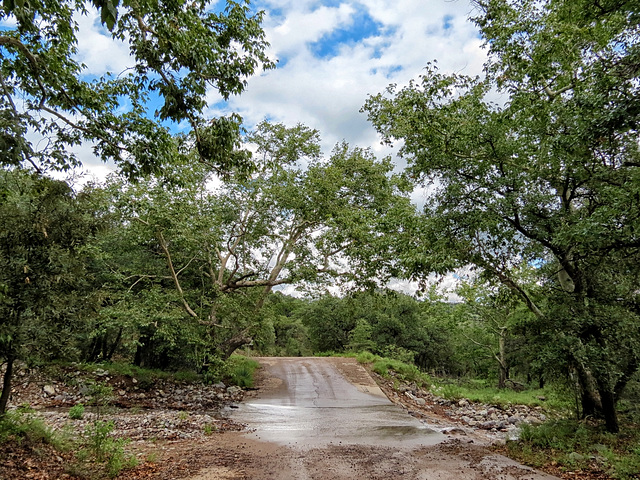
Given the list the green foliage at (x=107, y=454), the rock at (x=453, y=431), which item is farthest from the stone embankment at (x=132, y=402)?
the rock at (x=453, y=431)

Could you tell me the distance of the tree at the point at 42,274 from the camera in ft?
15.8

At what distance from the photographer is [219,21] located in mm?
5551

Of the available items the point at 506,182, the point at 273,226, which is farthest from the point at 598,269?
the point at 273,226

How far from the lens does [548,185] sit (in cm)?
745

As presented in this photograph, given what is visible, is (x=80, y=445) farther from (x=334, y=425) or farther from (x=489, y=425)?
(x=489, y=425)

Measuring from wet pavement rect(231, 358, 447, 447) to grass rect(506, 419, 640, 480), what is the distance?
1694 mm

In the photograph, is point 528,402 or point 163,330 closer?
point 163,330

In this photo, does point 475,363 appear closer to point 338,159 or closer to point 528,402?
point 528,402

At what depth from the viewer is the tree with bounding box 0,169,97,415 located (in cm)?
482

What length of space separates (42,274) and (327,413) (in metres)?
8.46

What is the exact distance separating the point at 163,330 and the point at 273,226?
5.43 m

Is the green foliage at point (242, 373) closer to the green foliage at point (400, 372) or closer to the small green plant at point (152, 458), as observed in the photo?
the green foliage at point (400, 372)

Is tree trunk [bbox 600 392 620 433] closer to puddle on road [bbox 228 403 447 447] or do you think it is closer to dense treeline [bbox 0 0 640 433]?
dense treeline [bbox 0 0 640 433]

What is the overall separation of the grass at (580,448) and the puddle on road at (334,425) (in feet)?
5.58
